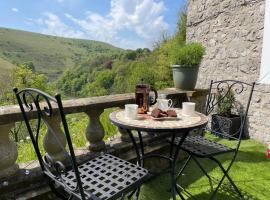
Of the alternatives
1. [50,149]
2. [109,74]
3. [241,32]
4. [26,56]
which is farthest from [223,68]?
[26,56]

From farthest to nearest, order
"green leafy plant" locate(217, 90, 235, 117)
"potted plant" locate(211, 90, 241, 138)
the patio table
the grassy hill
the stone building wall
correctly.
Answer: the grassy hill → "green leafy plant" locate(217, 90, 235, 117) → "potted plant" locate(211, 90, 241, 138) → the stone building wall → the patio table

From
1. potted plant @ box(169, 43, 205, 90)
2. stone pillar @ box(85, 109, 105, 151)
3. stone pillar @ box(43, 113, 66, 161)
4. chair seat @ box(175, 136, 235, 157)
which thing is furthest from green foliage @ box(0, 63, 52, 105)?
chair seat @ box(175, 136, 235, 157)

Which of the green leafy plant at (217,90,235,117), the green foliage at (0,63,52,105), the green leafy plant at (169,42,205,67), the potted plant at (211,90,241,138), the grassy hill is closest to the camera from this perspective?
the green leafy plant at (169,42,205,67)

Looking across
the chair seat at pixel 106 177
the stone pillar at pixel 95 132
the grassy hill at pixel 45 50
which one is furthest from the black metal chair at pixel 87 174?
the grassy hill at pixel 45 50

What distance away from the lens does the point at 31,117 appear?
1.70 m

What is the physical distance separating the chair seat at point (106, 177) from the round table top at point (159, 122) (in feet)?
0.86

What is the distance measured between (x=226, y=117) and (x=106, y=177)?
3.40 meters

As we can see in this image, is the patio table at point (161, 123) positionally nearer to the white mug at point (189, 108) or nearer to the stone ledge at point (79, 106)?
the white mug at point (189, 108)

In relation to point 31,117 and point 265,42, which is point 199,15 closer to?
point 265,42

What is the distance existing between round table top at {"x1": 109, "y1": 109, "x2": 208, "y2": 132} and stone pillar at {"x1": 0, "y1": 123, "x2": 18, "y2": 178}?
713 millimetres

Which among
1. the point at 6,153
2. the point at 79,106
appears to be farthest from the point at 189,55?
the point at 6,153

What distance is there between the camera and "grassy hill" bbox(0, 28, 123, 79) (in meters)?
59.3

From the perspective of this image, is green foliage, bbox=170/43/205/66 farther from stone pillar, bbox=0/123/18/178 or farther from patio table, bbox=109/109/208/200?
stone pillar, bbox=0/123/18/178

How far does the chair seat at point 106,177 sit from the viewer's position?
133 centimetres
